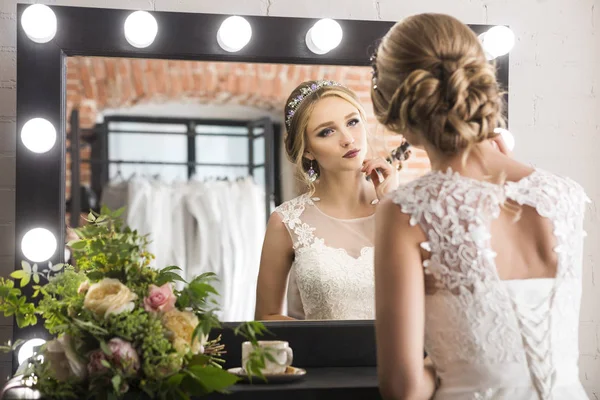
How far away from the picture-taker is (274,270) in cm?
198

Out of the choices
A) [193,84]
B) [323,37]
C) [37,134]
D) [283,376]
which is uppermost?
[323,37]

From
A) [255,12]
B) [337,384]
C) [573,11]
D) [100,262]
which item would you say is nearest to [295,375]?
[337,384]

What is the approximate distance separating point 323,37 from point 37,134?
77cm

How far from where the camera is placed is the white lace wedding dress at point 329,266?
1.95 meters

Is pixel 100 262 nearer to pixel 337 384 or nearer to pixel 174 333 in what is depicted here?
pixel 174 333

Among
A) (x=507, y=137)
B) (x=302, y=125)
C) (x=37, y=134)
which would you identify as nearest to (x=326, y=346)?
(x=302, y=125)

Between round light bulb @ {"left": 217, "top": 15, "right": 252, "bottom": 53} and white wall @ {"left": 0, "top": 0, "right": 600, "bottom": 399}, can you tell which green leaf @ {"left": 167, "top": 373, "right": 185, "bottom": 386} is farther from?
white wall @ {"left": 0, "top": 0, "right": 600, "bottom": 399}

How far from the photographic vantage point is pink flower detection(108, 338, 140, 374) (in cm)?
137

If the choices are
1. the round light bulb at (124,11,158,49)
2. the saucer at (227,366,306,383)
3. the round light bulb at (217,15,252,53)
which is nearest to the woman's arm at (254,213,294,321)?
the saucer at (227,366,306,383)

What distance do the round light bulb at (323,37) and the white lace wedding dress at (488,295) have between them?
0.90 m

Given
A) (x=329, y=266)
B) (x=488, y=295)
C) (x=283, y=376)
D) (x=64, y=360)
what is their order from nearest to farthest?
(x=488, y=295) → (x=64, y=360) → (x=283, y=376) → (x=329, y=266)

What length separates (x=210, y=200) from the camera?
2.00 m

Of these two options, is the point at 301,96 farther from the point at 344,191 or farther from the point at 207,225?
the point at 207,225

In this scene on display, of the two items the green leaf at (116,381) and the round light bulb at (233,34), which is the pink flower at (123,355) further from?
the round light bulb at (233,34)
